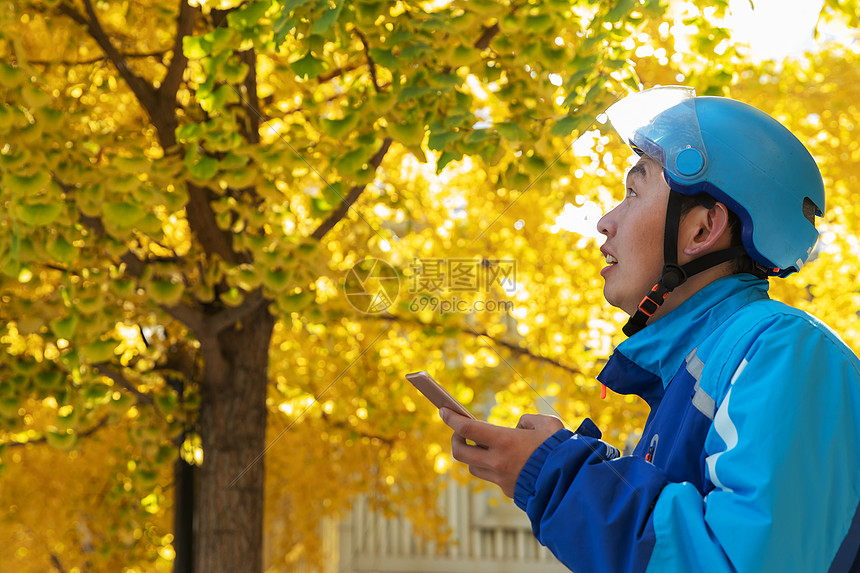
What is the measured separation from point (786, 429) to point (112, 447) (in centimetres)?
354

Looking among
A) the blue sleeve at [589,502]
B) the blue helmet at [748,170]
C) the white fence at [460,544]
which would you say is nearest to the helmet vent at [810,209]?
the blue helmet at [748,170]

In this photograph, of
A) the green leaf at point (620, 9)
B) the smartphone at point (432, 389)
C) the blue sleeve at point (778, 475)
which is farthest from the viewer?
the green leaf at point (620, 9)

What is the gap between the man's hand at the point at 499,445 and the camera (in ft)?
2.89

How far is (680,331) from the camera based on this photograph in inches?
38.2

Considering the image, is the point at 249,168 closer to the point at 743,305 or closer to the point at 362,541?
the point at 743,305

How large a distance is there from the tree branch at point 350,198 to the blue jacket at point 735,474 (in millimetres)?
1505

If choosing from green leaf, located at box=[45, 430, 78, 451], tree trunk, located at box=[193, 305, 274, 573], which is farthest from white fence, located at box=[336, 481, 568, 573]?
green leaf, located at box=[45, 430, 78, 451]

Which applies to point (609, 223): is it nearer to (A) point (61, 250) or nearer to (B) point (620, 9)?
(B) point (620, 9)

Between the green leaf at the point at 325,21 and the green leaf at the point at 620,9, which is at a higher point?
the green leaf at the point at 620,9

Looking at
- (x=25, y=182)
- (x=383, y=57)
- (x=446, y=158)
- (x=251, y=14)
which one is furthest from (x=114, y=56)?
(x=446, y=158)

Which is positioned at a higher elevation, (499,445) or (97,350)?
(97,350)

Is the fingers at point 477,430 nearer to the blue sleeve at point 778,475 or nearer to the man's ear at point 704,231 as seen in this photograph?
the blue sleeve at point 778,475

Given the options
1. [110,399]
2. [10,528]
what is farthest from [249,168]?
[10,528]

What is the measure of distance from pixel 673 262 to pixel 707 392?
19cm
